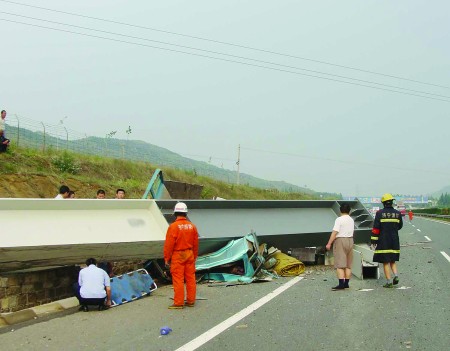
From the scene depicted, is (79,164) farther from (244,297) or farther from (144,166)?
(244,297)

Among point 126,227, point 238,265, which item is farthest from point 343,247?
point 126,227

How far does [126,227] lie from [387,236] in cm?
529

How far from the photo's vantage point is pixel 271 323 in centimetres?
736

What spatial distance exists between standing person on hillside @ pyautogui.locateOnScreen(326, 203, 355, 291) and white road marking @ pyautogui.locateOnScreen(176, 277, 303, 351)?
108 centimetres

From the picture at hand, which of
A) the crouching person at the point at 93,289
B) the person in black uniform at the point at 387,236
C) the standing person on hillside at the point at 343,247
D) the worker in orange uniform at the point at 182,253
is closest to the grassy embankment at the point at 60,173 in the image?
the crouching person at the point at 93,289

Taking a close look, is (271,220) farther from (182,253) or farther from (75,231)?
(75,231)

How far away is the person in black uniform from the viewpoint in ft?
35.5

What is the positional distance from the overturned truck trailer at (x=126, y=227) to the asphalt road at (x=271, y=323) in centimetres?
127

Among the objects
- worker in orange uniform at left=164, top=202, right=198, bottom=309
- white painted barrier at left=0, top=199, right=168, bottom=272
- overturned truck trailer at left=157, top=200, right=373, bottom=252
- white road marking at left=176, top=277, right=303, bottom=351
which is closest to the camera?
white road marking at left=176, top=277, right=303, bottom=351

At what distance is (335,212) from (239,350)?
10.0 meters

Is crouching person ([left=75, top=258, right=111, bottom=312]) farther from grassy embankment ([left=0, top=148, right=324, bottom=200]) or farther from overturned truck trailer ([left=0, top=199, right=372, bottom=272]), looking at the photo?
grassy embankment ([left=0, top=148, right=324, bottom=200])

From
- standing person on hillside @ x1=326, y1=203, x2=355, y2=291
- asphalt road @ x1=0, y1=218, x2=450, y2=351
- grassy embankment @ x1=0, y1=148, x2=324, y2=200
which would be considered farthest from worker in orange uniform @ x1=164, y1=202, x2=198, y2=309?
grassy embankment @ x1=0, y1=148, x2=324, y2=200

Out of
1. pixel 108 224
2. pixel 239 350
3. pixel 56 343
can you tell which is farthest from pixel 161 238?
pixel 239 350

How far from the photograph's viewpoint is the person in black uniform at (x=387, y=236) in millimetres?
10828
